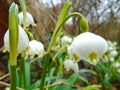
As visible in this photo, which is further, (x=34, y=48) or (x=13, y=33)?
(x=34, y=48)

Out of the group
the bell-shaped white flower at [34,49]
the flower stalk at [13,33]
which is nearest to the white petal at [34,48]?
the bell-shaped white flower at [34,49]

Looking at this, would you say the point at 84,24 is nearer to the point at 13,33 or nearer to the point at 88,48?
the point at 88,48

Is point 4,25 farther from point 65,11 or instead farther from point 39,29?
point 65,11

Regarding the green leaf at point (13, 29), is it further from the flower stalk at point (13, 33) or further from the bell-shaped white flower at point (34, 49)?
the bell-shaped white flower at point (34, 49)

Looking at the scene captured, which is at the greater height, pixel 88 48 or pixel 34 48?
pixel 34 48

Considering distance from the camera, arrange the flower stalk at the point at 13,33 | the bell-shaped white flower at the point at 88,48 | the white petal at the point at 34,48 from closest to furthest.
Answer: the flower stalk at the point at 13,33
the bell-shaped white flower at the point at 88,48
the white petal at the point at 34,48

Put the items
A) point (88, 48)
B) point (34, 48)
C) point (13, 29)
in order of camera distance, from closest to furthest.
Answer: point (13, 29)
point (88, 48)
point (34, 48)

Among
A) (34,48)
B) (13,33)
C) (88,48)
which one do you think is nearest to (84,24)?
(88,48)

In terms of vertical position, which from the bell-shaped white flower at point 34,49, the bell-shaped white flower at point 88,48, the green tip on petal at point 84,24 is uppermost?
the bell-shaped white flower at point 34,49

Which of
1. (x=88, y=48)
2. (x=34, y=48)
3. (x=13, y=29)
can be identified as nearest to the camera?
(x=13, y=29)
